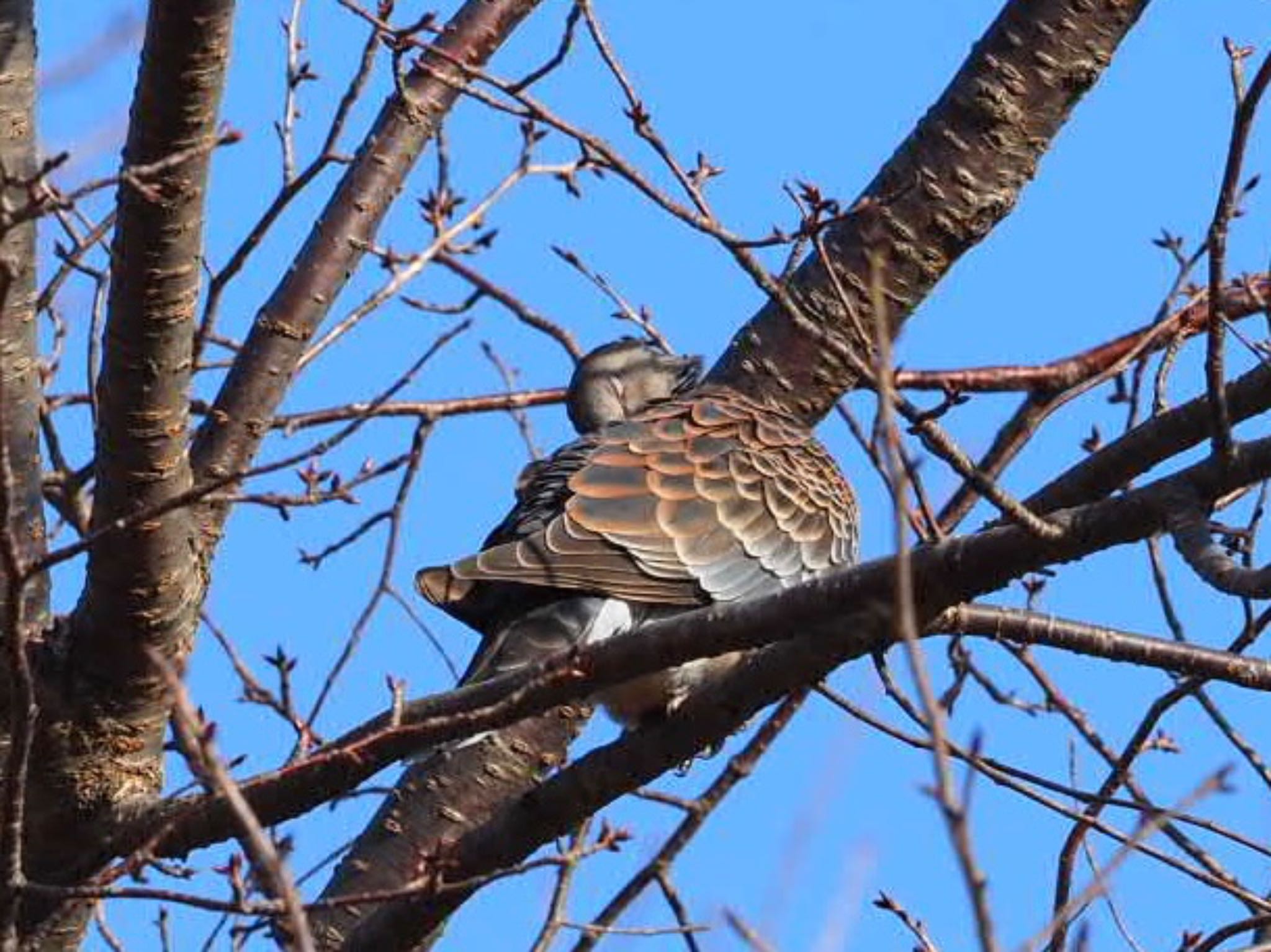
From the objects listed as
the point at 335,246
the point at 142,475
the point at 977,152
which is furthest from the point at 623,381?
the point at 142,475

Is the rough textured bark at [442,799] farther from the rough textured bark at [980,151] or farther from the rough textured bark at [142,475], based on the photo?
the rough textured bark at [980,151]

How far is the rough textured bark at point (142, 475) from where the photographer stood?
3588 mm

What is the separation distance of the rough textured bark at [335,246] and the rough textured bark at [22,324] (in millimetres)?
394

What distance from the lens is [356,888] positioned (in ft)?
16.4

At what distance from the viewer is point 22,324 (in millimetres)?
4285

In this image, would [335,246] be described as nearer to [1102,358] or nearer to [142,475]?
[142,475]

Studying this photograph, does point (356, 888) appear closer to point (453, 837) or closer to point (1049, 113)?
point (453, 837)

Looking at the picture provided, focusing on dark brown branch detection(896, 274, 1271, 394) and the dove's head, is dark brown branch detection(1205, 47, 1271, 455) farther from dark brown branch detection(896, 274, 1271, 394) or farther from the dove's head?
the dove's head

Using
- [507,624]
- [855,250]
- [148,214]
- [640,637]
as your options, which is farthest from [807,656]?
[855,250]

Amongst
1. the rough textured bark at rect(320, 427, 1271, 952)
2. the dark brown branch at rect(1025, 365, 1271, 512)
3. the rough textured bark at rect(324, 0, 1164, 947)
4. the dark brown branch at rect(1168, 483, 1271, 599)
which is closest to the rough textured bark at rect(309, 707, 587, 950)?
the rough textured bark at rect(320, 427, 1271, 952)

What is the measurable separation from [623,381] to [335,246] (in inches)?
65.2

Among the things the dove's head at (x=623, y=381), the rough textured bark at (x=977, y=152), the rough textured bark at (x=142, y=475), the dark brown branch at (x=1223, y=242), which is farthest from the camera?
the dove's head at (x=623, y=381)

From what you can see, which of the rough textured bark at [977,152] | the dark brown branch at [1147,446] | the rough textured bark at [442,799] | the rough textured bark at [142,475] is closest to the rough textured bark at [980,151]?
the rough textured bark at [977,152]

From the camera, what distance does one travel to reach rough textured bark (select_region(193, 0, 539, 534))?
479 cm
